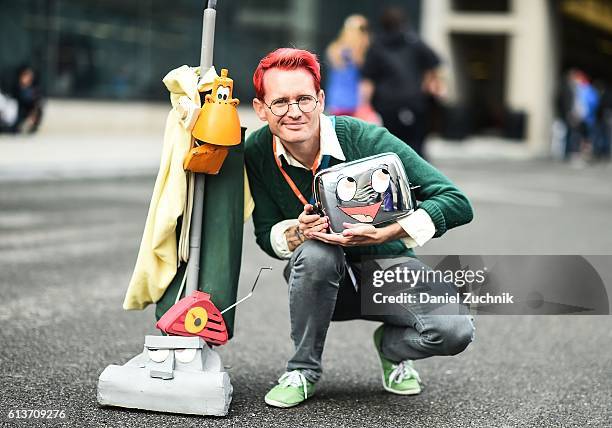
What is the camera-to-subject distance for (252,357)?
4.68 metres

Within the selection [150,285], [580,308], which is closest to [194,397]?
[150,285]

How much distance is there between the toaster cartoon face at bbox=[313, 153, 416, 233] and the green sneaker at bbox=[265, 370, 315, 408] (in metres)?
0.61

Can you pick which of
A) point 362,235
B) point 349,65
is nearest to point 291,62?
point 362,235

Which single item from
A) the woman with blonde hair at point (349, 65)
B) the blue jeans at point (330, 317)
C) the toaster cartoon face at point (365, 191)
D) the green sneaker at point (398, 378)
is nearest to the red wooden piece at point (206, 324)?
the blue jeans at point (330, 317)

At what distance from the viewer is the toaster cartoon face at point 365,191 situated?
11.6 feet

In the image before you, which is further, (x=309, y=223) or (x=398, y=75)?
(x=398, y=75)

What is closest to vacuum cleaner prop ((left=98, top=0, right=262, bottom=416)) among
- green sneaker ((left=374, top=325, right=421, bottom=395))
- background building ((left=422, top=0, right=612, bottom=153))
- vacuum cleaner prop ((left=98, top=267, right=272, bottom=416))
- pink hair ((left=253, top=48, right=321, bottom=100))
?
vacuum cleaner prop ((left=98, top=267, right=272, bottom=416))

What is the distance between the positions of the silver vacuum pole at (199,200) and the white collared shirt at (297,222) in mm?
291

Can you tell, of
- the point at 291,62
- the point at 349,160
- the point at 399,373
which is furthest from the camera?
the point at 399,373

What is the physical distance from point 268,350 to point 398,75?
624cm

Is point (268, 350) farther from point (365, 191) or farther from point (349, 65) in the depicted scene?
point (349, 65)

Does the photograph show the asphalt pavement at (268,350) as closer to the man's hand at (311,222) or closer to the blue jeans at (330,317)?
the blue jeans at (330,317)

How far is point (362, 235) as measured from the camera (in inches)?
140

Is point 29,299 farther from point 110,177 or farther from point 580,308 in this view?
point 110,177
